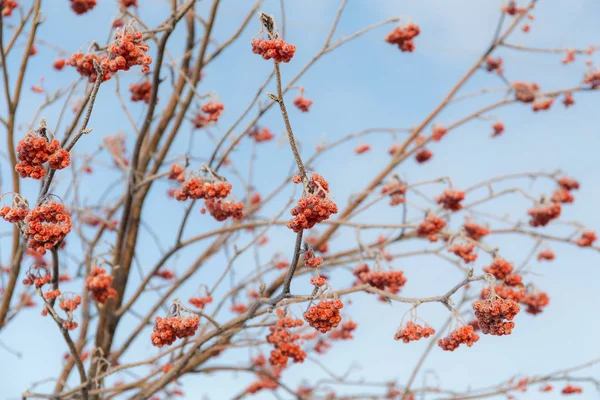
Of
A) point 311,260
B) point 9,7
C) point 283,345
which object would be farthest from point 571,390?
point 9,7

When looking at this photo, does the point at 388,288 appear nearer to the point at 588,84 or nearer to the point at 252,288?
the point at 252,288

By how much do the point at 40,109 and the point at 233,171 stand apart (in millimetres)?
2349

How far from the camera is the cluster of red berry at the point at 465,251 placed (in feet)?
17.0

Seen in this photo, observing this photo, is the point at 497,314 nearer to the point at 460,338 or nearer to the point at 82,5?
the point at 460,338

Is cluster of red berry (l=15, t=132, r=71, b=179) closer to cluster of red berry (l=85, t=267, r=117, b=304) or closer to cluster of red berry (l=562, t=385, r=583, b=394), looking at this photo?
cluster of red berry (l=85, t=267, r=117, b=304)

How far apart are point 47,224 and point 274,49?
57.0 inches

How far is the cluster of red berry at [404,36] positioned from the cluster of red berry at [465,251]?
185 cm

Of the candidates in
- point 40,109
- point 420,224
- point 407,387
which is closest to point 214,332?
point 420,224

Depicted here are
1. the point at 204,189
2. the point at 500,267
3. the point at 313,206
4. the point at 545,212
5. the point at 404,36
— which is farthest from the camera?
the point at 545,212

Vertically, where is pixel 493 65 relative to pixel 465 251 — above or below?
above

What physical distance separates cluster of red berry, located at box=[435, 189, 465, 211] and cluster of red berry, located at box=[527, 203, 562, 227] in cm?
93

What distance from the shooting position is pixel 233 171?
7.14 m

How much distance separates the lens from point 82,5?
5500mm

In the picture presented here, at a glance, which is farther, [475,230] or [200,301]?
[475,230]
